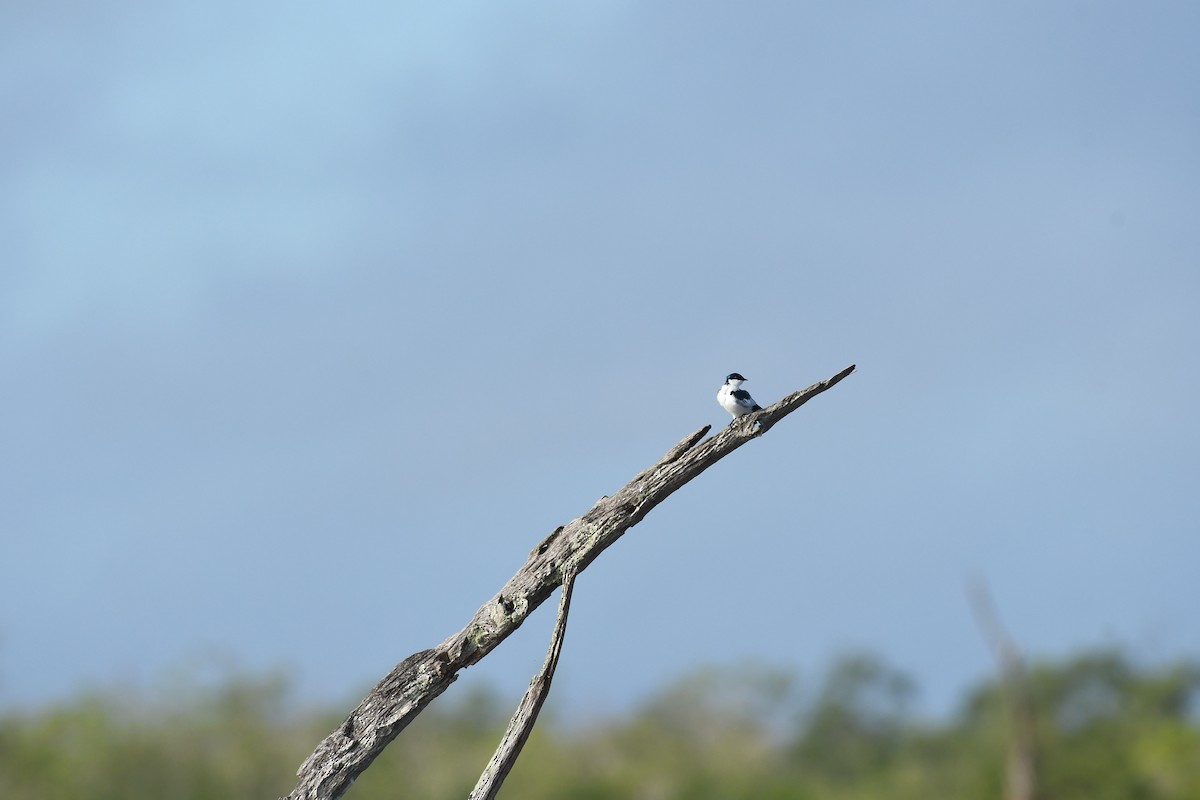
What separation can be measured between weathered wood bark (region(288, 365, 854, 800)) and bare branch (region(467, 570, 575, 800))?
0.14 m

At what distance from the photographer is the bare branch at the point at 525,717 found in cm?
802

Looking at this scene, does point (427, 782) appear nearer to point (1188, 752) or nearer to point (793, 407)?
point (1188, 752)

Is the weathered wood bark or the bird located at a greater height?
the bird

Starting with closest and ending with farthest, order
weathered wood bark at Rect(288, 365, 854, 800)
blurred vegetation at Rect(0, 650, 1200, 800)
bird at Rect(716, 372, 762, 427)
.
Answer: weathered wood bark at Rect(288, 365, 854, 800) → bird at Rect(716, 372, 762, 427) → blurred vegetation at Rect(0, 650, 1200, 800)

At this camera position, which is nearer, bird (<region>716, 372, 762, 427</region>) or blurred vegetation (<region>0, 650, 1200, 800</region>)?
bird (<region>716, 372, 762, 427</region>)

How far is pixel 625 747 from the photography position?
285 feet

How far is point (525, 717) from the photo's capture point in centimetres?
821

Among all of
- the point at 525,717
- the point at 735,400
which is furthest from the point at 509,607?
the point at 735,400

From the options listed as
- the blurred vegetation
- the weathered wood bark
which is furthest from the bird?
the blurred vegetation

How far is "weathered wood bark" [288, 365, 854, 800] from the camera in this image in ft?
26.2

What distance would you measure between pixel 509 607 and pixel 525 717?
1.92ft

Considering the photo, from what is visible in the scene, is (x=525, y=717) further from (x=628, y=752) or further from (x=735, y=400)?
(x=628, y=752)

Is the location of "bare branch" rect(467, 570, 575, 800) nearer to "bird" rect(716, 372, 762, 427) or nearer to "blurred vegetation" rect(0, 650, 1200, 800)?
"bird" rect(716, 372, 762, 427)

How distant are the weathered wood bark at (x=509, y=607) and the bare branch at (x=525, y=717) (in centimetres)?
14
